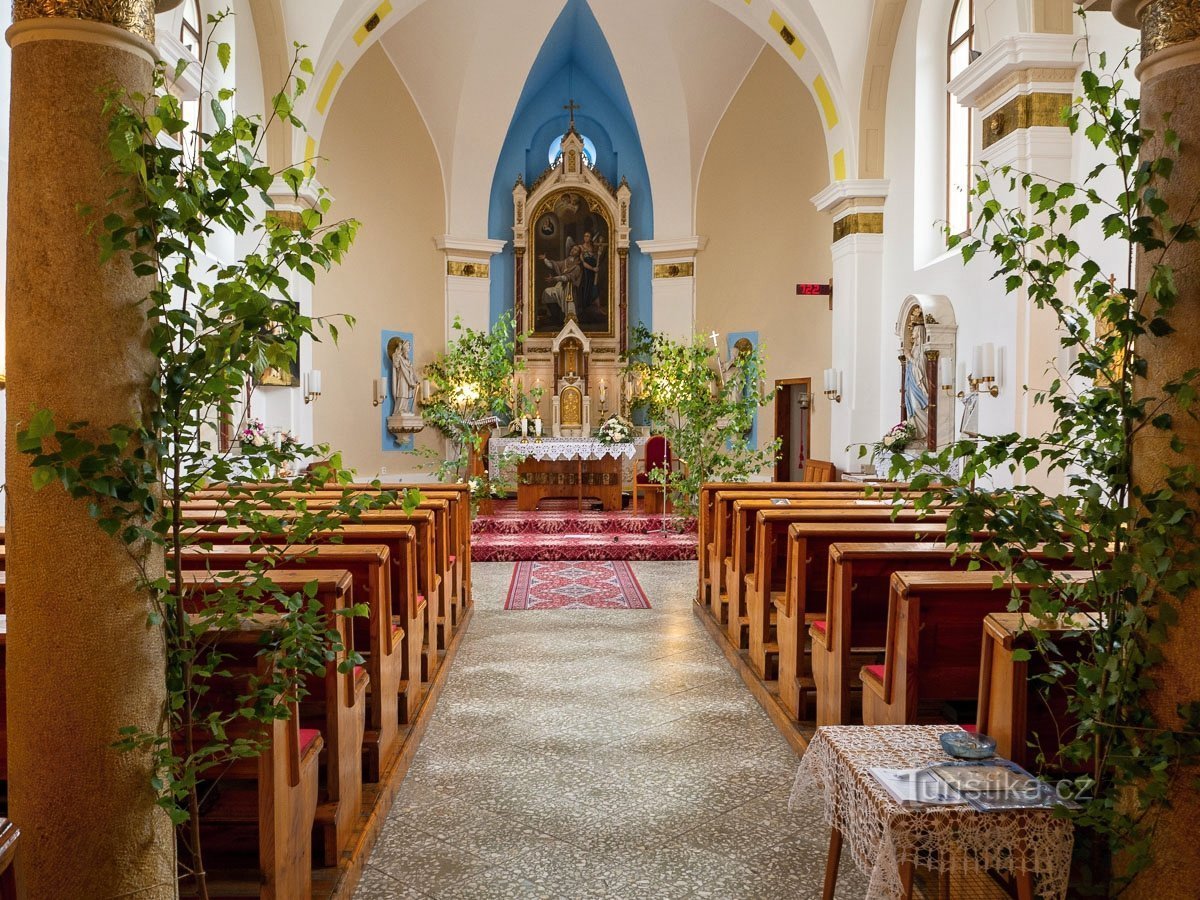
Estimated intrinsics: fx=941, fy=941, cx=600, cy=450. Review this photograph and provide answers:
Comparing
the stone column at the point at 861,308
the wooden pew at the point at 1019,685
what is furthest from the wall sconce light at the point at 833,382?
the wooden pew at the point at 1019,685

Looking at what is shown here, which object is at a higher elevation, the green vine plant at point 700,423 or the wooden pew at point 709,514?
the green vine plant at point 700,423

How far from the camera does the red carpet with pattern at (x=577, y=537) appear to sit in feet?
29.4

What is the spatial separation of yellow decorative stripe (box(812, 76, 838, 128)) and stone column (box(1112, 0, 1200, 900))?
9467 millimetres

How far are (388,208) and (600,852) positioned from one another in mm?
12137

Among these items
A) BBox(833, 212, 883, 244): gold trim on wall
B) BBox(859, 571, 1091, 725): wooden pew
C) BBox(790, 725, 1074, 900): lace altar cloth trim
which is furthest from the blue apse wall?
BBox(790, 725, 1074, 900): lace altar cloth trim

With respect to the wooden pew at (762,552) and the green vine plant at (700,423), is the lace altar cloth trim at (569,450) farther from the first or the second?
the wooden pew at (762,552)

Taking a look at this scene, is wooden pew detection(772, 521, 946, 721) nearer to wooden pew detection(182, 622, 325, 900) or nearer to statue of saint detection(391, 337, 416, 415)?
wooden pew detection(182, 622, 325, 900)

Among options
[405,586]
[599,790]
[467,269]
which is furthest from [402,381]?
[599,790]

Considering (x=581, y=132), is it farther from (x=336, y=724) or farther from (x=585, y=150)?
(x=336, y=724)

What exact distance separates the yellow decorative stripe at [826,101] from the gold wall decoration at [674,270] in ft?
11.7

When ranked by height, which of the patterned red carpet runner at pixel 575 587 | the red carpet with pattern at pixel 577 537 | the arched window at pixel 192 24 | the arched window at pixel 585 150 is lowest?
the patterned red carpet runner at pixel 575 587

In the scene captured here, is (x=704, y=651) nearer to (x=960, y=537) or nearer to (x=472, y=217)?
(x=960, y=537)

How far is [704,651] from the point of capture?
18.6 feet

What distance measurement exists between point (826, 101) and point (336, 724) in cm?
1037
